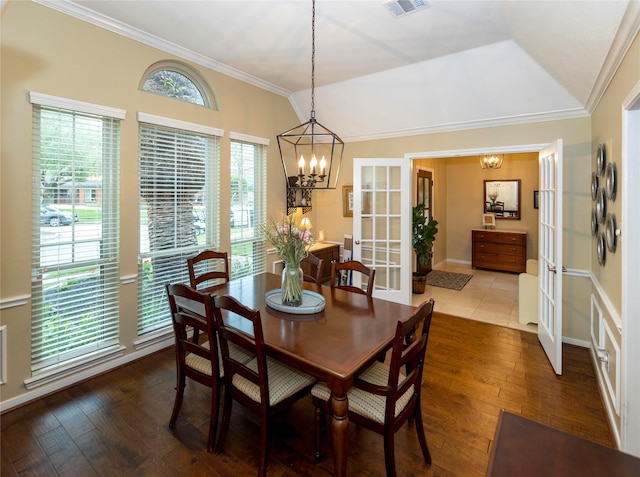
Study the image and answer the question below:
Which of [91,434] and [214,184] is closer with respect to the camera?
[91,434]

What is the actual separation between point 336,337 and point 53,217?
94.9 inches

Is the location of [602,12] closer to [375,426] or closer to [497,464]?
[497,464]

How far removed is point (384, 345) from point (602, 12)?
2.11 m

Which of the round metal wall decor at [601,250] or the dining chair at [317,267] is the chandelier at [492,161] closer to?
the round metal wall decor at [601,250]

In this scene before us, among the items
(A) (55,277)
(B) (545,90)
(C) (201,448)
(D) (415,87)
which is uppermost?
(D) (415,87)

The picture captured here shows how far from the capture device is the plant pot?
17.6 ft

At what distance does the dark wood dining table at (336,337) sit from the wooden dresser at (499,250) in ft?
17.8

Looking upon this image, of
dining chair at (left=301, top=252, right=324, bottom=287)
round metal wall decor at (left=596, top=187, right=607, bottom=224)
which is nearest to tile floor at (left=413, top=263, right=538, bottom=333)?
round metal wall decor at (left=596, top=187, right=607, bottom=224)

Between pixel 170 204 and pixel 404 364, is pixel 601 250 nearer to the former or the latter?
pixel 404 364

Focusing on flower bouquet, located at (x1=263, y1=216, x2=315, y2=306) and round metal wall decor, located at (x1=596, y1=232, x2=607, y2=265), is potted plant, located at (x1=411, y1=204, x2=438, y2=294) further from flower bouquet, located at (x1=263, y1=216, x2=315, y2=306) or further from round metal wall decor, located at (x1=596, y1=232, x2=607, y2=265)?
flower bouquet, located at (x1=263, y1=216, x2=315, y2=306)

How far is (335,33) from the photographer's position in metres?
2.90

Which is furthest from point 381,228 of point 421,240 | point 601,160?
point 601,160

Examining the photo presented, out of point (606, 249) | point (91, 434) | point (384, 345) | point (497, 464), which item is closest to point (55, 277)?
point (91, 434)

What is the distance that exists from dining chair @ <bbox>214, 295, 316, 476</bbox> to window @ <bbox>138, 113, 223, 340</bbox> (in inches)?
62.7
